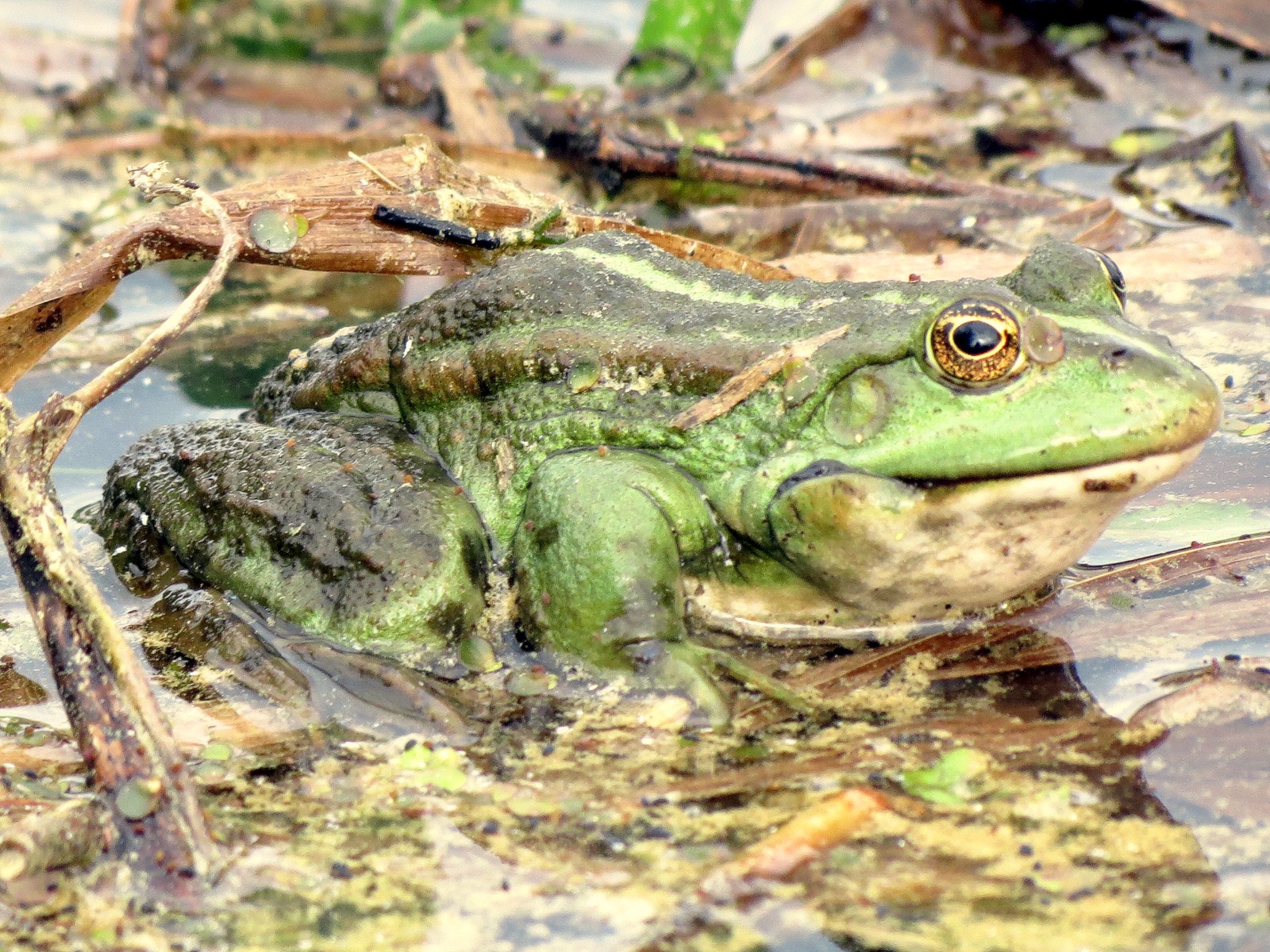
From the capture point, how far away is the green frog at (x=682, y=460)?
3205 millimetres

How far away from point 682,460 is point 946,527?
2.38ft

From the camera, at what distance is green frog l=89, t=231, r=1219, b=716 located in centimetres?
321

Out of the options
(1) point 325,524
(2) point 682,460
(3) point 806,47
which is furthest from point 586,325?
(3) point 806,47

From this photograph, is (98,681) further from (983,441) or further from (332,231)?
(983,441)

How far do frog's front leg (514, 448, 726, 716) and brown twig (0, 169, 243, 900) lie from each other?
105cm

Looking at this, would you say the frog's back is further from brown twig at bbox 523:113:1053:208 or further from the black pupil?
brown twig at bbox 523:113:1053:208

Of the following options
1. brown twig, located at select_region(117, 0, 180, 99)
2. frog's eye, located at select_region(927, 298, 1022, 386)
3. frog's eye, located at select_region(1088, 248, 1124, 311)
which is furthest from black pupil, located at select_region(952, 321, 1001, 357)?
brown twig, located at select_region(117, 0, 180, 99)

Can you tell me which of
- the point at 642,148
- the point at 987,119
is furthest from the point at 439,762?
the point at 987,119

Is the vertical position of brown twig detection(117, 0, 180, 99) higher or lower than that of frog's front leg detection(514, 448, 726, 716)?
higher

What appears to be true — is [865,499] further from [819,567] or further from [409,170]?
[409,170]

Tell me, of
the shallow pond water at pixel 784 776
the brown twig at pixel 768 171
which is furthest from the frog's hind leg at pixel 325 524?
the brown twig at pixel 768 171

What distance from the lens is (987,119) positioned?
752 centimetres

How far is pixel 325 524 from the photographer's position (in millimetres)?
3607

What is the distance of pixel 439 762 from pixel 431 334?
1298 millimetres
